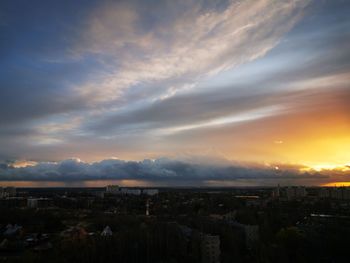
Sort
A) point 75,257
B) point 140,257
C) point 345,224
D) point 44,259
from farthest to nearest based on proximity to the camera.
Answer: point 345,224 → point 140,257 → point 75,257 → point 44,259

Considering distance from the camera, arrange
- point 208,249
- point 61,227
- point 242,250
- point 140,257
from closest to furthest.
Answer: point 140,257, point 208,249, point 242,250, point 61,227

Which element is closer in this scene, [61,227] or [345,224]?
[345,224]

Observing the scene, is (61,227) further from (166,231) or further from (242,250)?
(242,250)

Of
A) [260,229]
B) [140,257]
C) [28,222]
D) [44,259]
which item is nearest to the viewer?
[44,259]

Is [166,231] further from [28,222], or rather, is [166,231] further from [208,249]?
[28,222]

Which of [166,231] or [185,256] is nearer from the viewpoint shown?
[185,256]

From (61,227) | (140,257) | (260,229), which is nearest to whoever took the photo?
(140,257)

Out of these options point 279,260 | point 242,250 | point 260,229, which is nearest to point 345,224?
point 260,229

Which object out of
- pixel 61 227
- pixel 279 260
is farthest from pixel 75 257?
pixel 61 227
